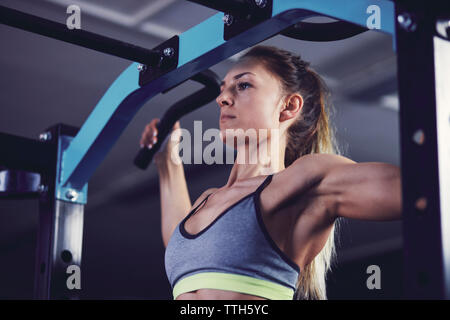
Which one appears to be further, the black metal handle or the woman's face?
the black metal handle

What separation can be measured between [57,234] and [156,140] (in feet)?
1.02

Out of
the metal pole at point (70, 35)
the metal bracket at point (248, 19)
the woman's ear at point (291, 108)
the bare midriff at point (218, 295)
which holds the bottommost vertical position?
the bare midriff at point (218, 295)

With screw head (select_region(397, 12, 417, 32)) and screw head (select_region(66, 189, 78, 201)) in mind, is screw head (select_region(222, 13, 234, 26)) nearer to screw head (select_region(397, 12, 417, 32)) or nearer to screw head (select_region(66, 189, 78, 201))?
screw head (select_region(397, 12, 417, 32))

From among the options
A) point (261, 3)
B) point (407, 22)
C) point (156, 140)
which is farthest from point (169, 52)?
point (407, 22)

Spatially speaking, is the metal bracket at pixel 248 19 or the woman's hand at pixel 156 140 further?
the woman's hand at pixel 156 140

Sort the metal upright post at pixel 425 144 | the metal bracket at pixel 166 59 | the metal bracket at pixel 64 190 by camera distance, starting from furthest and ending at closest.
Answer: the metal bracket at pixel 64 190 → the metal bracket at pixel 166 59 → the metal upright post at pixel 425 144

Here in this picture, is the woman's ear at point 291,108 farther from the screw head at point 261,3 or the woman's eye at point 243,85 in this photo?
the screw head at point 261,3

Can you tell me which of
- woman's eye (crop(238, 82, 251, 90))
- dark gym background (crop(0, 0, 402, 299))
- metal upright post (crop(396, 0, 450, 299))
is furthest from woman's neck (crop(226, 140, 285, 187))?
metal upright post (crop(396, 0, 450, 299))

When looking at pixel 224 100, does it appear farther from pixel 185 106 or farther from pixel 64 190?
pixel 64 190

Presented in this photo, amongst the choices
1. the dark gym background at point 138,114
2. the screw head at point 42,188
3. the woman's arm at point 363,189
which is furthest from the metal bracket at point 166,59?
the dark gym background at point 138,114

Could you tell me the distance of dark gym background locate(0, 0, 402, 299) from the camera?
238 centimetres

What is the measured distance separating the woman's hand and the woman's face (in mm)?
311

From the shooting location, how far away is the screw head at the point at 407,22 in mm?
714
